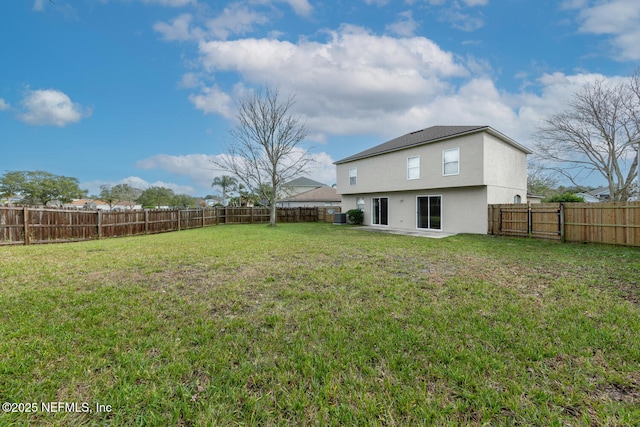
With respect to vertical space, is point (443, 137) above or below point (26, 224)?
above

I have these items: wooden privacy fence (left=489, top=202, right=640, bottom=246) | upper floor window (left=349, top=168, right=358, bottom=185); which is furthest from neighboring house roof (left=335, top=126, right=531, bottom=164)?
wooden privacy fence (left=489, top=202, right=640, bottom=246)

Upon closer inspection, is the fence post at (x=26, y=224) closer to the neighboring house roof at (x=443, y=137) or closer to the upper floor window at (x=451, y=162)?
the neighboring house roof at (x=443, y=137)

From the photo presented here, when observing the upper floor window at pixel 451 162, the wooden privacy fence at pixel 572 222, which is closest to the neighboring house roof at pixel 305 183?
the upper floor window at pixel 451 162

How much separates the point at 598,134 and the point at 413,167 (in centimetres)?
1519

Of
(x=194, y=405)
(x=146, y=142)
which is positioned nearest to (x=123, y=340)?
(x=194, y=405)

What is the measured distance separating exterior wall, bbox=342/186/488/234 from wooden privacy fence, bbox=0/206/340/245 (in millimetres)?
13176

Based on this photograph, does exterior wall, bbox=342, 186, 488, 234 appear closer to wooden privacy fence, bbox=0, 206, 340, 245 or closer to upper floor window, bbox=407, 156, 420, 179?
upper floor window, bbox=407, 156, 420, 179

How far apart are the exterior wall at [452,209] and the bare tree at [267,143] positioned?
7.42 metres

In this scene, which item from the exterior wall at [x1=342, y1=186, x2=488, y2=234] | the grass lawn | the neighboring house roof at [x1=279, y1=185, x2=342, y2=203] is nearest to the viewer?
the grass lawn

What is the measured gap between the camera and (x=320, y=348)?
2.74 m

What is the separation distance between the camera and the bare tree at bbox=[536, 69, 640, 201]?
17375mm

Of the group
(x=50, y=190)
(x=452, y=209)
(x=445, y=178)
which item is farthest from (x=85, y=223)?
(x=50, y=190)

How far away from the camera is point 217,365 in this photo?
8.02 ft

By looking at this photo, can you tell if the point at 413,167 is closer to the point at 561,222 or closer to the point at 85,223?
the point at 561,222
